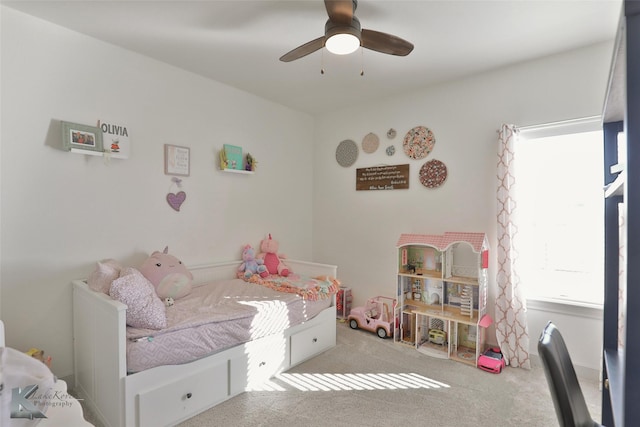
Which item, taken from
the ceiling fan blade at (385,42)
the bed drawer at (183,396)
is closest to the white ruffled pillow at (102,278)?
the bed drawer at (183,396)

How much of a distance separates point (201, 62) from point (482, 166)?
8.51 feet

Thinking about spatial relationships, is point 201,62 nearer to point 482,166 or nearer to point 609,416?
point 482,166

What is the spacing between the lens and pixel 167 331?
6.28ft

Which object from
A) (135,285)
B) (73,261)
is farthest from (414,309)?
(73,261)

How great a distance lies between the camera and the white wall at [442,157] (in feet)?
8.43

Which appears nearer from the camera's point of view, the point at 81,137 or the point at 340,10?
the point at 340,10

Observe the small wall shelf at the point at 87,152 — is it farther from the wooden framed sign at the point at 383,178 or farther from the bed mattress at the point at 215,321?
the wooden framed sign at the point at 383,178

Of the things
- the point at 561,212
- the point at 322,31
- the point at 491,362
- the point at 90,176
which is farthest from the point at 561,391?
the point at 90,176

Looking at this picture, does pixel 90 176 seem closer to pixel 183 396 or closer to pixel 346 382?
pixel 183 396

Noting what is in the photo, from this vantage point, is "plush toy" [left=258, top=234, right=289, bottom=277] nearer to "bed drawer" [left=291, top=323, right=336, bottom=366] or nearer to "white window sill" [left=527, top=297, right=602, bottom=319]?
"bed drawer" [left=291, top=323, right=336, bottom=366]

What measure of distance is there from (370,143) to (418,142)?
0.57 meters

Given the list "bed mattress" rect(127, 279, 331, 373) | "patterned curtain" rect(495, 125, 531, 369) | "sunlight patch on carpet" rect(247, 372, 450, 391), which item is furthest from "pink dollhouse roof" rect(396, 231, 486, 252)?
"sunlight patch on carpet" rect(247, 372, 450, 391)

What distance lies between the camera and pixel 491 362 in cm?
258

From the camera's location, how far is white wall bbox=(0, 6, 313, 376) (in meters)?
2.12
